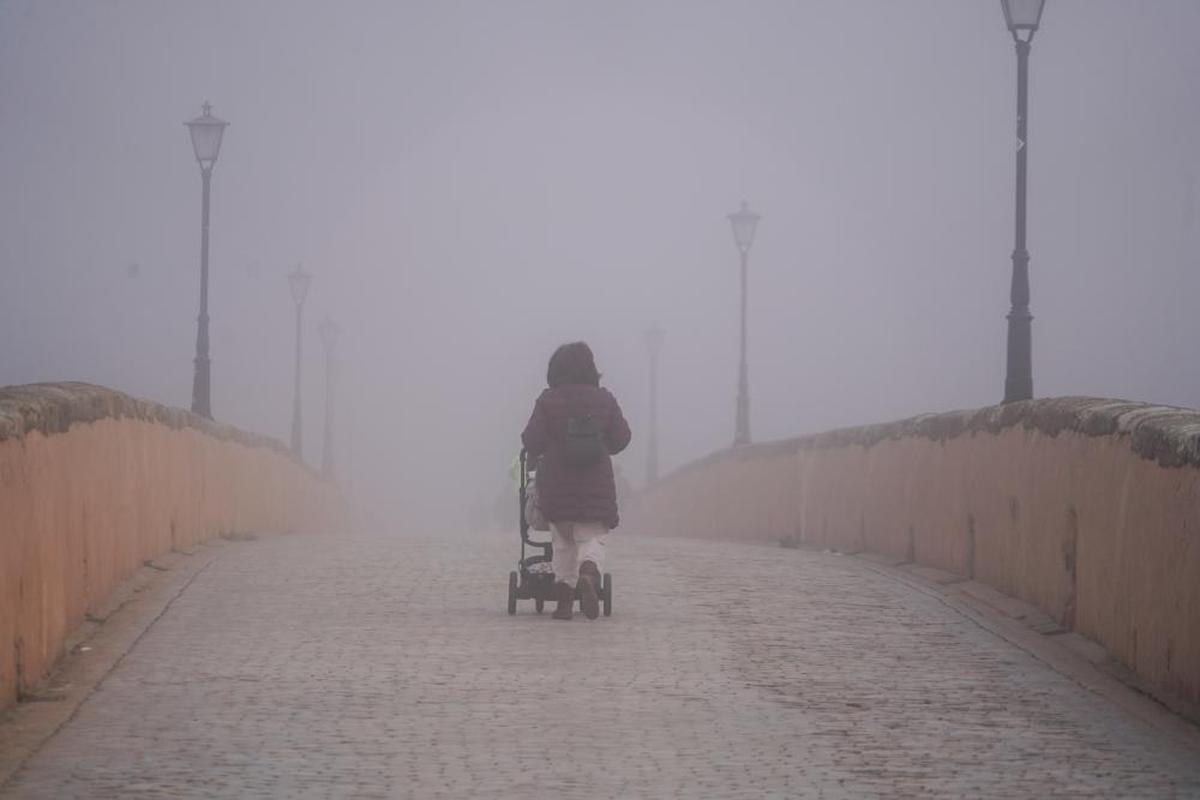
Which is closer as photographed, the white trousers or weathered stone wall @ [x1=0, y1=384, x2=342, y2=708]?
weathered stone wall @ [x1=0, y1=384, x2=342, y2=708]

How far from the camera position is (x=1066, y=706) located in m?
9.53

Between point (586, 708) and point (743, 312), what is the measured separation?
100 ft

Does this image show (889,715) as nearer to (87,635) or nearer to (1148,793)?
(1148,793)

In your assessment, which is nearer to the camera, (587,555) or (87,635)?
(87,635)

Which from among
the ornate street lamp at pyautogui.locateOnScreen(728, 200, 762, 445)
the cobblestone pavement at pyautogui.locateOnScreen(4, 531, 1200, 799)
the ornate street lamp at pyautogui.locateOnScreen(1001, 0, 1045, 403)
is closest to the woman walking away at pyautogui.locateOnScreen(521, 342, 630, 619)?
the cobblestone pavement at pyautogui.locateOnScreen(4, 531, 1200, 799)

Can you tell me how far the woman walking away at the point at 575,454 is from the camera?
42.5 feet

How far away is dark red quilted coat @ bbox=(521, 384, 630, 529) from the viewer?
42.5 ft

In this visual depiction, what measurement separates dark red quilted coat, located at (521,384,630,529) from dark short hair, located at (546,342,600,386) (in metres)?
0.04

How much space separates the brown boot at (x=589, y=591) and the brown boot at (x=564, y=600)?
0.08m

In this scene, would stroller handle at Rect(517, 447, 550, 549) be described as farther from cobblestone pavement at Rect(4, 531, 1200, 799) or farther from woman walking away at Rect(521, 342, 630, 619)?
cobblestone pavement at Rect(4, 531, 1200, 799)

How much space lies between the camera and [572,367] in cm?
1316

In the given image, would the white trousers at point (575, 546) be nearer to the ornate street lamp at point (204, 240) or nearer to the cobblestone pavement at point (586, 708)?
the cobblestone pavement at point (586, 708)

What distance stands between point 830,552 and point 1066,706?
10892 mm

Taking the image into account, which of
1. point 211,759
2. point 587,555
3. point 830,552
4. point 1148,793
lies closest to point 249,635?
point 587,555
